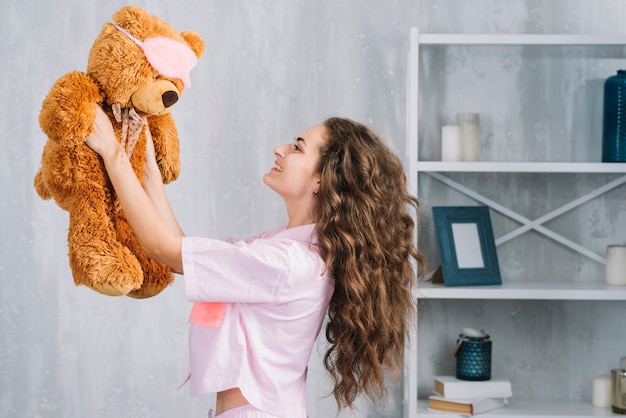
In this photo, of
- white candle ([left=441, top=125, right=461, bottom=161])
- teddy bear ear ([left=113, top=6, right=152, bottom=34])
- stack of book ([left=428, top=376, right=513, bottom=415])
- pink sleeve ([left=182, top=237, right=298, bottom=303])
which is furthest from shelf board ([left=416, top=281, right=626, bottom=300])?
teddy bear ear ([left=113, top=6, right=152, bottom=34])

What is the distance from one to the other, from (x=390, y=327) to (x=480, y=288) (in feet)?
2.74

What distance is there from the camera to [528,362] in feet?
9.07

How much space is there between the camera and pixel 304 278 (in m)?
1.61

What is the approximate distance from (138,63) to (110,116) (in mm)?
116

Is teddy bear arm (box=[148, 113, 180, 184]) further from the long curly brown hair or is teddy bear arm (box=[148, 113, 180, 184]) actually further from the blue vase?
the blue vase

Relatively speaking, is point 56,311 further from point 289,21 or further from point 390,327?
point 390,327

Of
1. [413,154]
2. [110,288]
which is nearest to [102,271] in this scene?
[110,288]

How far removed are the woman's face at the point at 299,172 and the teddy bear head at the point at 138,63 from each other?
408mm

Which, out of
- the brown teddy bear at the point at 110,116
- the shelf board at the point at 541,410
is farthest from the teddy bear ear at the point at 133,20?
the shelf board at the point at 541,410

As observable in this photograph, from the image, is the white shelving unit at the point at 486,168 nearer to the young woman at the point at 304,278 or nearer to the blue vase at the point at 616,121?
the blue vase at the point at 616,121

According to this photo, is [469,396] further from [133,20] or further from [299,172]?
[133,20]

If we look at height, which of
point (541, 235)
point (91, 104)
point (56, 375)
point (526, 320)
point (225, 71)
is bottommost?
point (56, 375)

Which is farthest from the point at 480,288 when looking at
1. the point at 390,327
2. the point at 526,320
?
the point at 390,327

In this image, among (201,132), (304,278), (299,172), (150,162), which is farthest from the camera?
(201,132)
